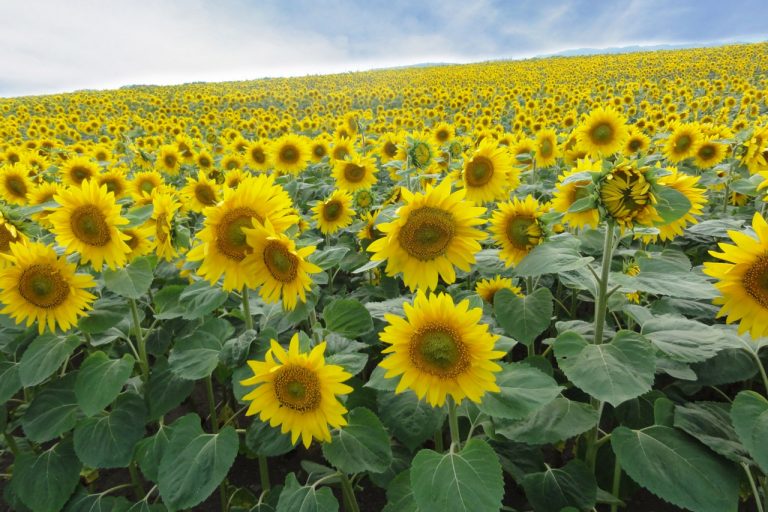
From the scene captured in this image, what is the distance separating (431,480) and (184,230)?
1.81 meters

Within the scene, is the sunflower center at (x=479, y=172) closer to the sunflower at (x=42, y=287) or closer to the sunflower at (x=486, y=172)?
the sunflower at (x=486, y=172)

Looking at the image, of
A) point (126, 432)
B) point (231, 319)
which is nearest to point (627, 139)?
point (231, 319)

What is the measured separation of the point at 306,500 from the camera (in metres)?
1.90

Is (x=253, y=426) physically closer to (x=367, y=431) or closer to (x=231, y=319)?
(x=367, y=431)

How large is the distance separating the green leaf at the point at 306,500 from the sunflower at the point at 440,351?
661mm

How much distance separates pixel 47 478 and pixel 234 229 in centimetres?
171

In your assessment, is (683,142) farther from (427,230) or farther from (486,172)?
(427,230)

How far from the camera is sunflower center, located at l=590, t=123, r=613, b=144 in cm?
511

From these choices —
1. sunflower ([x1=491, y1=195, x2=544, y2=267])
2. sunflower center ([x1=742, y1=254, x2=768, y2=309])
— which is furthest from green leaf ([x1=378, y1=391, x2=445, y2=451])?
sunflower center ([x1=742, y1=254, x2=768, y2=309])

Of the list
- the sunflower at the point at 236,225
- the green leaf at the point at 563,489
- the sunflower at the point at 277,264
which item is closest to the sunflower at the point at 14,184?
the sunflower at the point at 236,225

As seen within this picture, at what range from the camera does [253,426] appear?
2148 millimetres

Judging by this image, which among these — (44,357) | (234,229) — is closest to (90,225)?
(44,357)

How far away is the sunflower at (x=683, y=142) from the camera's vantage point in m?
5.29

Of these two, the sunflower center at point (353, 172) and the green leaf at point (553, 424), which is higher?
the sunflower center at point (353, 172)
